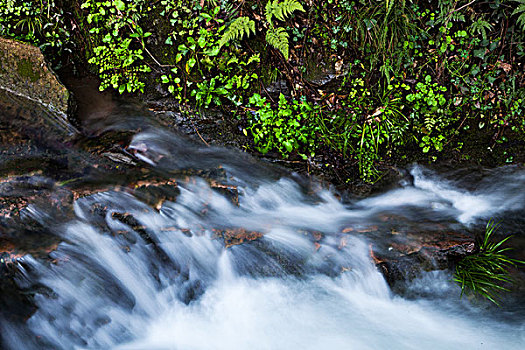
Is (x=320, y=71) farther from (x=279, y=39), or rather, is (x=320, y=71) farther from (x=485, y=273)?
(x=485, y=273)

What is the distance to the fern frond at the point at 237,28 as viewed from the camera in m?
3.74

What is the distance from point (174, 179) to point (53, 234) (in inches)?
45.3

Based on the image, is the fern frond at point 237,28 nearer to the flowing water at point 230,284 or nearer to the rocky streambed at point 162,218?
the rocky streambed at point 162,218

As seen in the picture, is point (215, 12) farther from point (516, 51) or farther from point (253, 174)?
point (516, 51)

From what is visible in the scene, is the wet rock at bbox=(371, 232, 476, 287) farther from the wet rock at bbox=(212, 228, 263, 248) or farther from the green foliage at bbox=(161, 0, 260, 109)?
the green foliage at bbox=(161, 0, 260, 109)

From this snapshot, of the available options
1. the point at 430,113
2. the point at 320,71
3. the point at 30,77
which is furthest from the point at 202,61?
the point at 430,113

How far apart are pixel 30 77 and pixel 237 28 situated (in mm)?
2224

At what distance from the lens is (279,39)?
12.5ft

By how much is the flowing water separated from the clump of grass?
0.11m

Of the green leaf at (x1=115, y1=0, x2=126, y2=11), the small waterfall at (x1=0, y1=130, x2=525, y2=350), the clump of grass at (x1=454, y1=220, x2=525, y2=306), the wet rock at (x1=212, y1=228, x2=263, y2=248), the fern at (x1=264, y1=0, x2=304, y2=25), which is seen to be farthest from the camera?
the green leaf at (x1=115, y1=0, x2=126, y2=11)

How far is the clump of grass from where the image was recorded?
322 cm

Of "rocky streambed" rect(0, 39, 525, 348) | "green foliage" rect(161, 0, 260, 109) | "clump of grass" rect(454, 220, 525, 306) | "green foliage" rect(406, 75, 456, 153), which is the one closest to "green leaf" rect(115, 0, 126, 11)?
"green foliage" rect(161, 0, 260, 109)

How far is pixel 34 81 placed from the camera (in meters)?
3.92

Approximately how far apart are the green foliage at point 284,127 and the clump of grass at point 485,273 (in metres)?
1.81
